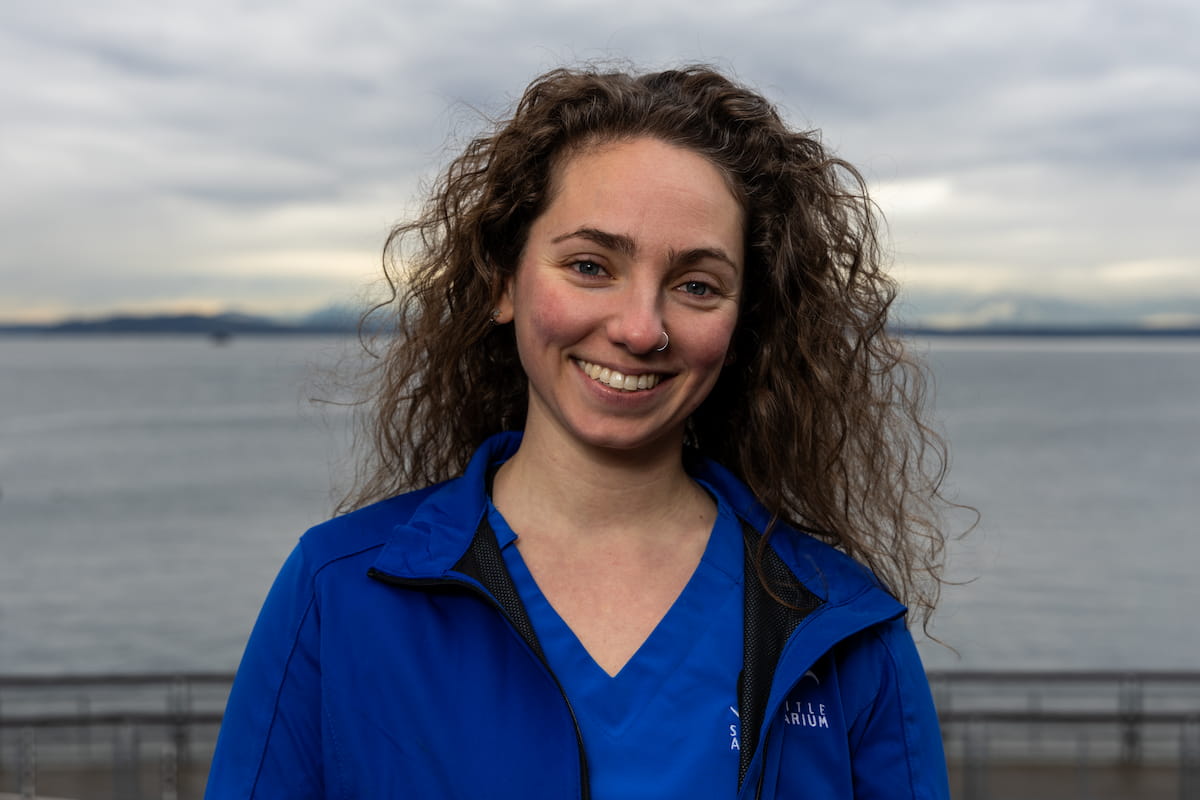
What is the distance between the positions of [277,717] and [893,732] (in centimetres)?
110

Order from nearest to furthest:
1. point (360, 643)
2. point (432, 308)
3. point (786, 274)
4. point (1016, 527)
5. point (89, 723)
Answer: point (360, 643), point (786, 274), point (432, 308), point (89, 723), point (1016, 527)

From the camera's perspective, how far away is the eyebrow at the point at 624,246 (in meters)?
2.22

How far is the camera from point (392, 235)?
9.73 feet

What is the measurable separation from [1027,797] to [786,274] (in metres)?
10.4

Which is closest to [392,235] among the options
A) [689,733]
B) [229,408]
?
[689,733]

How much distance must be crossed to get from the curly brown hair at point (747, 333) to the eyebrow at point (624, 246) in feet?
0.57

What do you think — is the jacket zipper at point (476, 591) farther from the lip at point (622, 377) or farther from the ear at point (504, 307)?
the ear at point (504, 307)

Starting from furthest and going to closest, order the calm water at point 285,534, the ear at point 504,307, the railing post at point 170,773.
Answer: the calm water at point 285,534
the railing post at point 170,773
the ear at point 504,307

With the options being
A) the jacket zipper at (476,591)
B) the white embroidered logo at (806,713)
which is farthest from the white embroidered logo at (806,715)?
the jacket zipper at (476,591)

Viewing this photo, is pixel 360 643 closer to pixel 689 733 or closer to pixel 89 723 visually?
pixel 689 733

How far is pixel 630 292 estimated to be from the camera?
222 centimetres

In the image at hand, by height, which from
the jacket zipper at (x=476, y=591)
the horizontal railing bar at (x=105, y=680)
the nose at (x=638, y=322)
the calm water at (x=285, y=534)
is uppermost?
the nose at (x=638, y=322)

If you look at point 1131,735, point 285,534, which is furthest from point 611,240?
point 285,534

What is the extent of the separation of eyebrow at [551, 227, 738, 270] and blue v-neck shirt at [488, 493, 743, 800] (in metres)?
0.57
